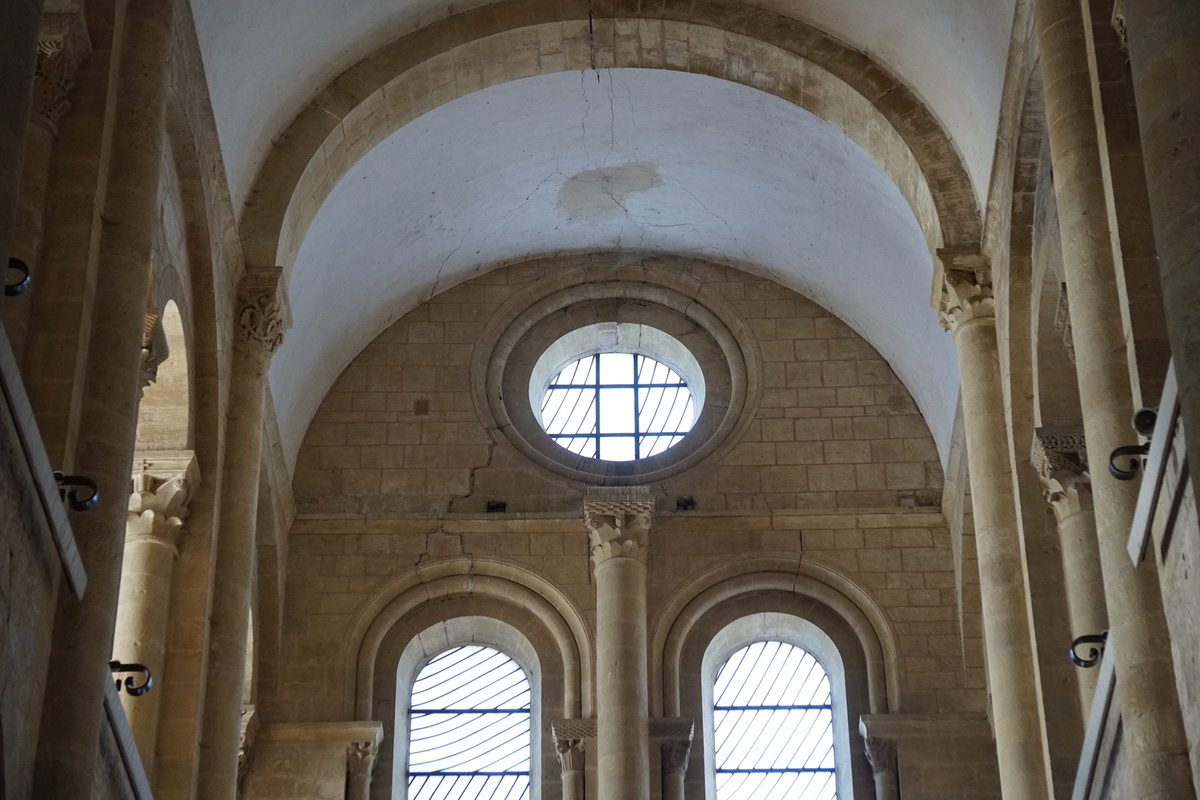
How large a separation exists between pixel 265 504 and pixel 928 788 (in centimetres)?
665

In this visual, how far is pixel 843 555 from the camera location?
18.2m

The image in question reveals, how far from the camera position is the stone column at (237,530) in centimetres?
1321

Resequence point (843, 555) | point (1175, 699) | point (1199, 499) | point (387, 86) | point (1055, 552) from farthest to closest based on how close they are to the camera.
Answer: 1. point (843, 555)
2. point (387, 86)
3. point (1055, 552)
4. point (1175, 699)
5. point (1199, 499)

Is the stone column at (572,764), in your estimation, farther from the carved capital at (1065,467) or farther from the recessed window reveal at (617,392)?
the carved capital at (1065,467)

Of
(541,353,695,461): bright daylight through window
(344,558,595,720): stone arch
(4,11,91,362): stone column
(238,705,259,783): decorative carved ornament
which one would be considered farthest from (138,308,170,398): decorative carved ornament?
(541,353,695,461): bright daylight through window

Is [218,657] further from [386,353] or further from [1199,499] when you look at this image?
[1199,499]

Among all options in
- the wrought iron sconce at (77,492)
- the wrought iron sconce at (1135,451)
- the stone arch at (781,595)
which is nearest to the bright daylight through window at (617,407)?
the stone arch at (781,595)

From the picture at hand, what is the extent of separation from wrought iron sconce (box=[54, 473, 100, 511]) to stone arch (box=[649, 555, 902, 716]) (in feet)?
28.6

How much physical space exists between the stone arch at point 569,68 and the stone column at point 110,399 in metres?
3.54

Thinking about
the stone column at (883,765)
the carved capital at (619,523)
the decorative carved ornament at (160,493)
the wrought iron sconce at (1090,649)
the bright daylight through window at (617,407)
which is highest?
the bright daylight through window at (617,407)

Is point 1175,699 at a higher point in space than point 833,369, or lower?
lower

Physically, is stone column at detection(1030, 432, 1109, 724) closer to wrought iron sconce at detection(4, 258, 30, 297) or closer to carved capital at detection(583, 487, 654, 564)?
carved capital at detection(583, 487, 654, 564)

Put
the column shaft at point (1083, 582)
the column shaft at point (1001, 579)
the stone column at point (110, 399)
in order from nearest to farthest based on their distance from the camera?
the stone column at point (110, 399)
the column shaft at point (1083, 582)
the column shaft at point (1001, 579)

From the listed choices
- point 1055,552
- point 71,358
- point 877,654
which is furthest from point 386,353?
point 71,358
